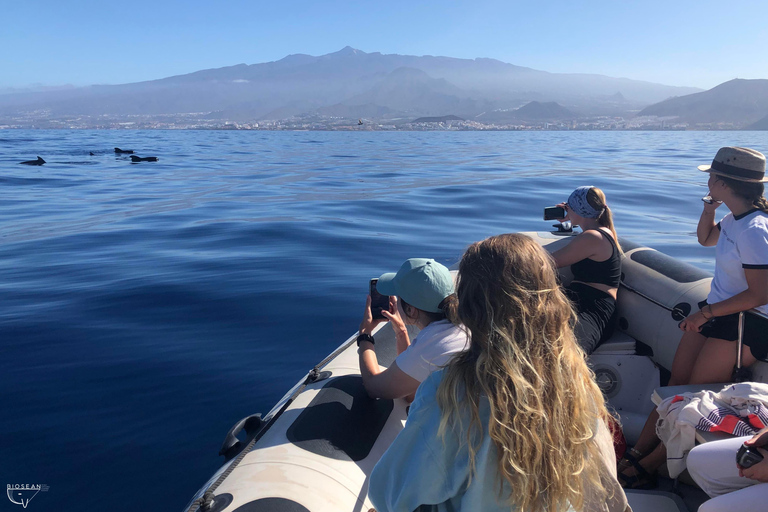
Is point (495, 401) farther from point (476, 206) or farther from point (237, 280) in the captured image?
point (476, 206)

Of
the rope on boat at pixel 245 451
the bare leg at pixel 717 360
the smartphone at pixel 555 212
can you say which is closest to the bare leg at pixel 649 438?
the bare leg at pixel 717 360

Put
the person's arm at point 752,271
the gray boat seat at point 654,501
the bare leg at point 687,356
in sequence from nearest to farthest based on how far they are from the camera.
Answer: the gray boat seat at point 654,501 → the person's arm at point 752,271 → the bare leg at point 687,356

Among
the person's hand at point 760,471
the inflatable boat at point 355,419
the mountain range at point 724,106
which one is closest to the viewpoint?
the person's hand at point 760,471

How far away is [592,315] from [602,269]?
0.34m

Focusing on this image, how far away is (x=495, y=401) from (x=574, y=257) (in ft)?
8.42

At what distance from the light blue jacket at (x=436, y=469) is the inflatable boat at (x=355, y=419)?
0.95m

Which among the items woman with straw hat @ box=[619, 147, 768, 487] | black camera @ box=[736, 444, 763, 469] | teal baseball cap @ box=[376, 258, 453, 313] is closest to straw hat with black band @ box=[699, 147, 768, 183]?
woman with straw hat @ box=[619, 147, 768, 487]

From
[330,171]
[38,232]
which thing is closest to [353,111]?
[330,171]

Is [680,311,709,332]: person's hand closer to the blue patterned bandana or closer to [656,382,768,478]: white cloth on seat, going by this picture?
[656,382,768,478]: white cloth on seat

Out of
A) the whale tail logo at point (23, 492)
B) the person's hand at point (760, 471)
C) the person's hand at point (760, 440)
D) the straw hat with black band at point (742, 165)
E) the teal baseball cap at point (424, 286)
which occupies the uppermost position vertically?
the straw hat with black band at point (742, 165)

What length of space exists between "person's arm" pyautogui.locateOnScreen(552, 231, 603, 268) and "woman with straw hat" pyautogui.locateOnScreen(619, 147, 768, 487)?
0.84 meters

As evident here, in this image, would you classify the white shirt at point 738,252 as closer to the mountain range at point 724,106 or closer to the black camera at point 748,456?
the black camera at point 748,456

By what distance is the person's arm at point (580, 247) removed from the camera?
11.5 ft

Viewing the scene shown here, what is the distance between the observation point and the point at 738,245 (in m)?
2.49
